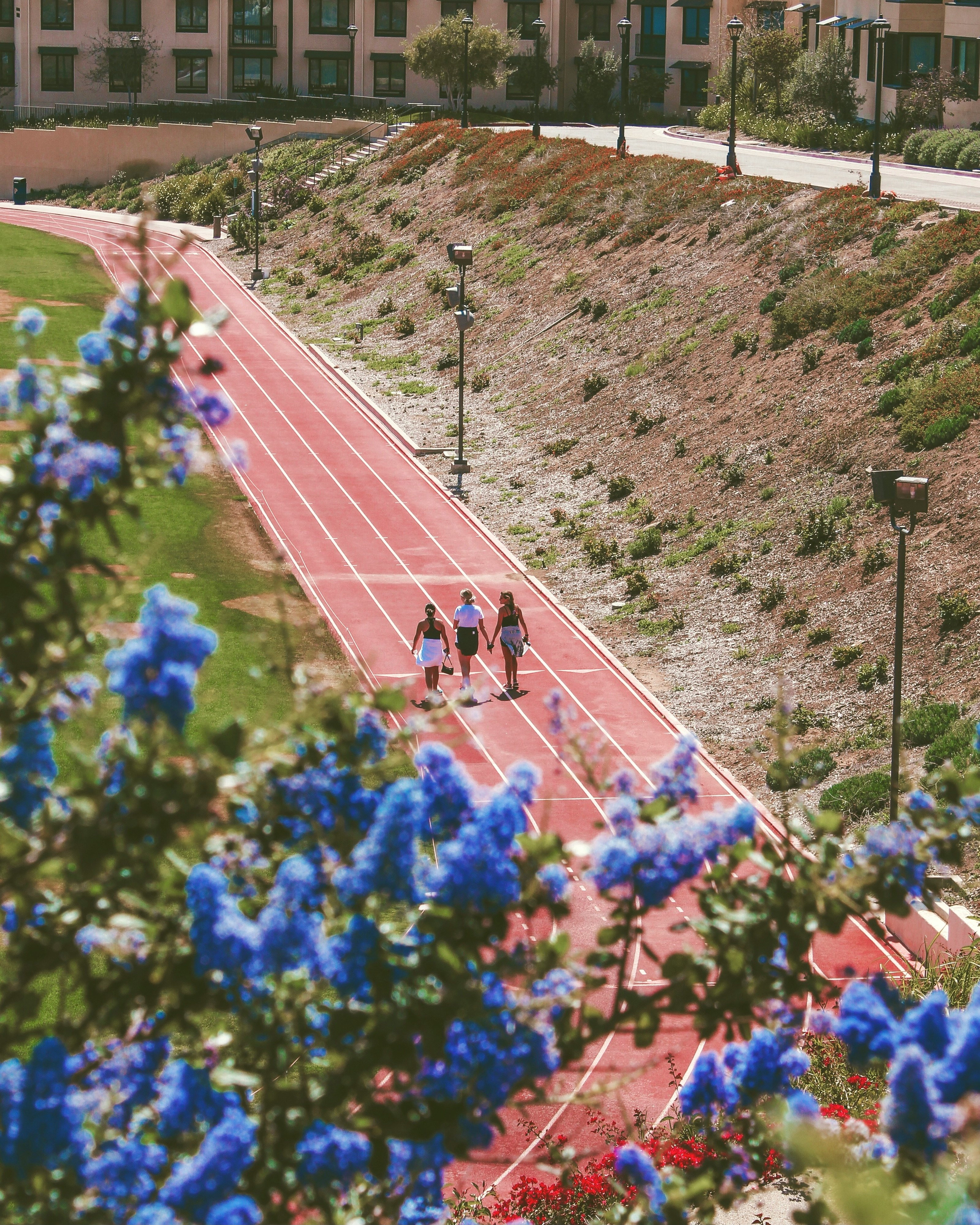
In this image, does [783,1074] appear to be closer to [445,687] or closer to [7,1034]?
[7,1034]

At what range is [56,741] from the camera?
1750 cm

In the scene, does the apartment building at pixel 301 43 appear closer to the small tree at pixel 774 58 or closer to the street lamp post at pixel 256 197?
the small tree at pixel 774 58

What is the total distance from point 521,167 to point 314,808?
48743 millimetres

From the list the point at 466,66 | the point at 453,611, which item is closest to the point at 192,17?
the point at 466,66

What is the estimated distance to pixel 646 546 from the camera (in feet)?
85.8

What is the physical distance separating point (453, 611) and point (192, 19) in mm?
63842

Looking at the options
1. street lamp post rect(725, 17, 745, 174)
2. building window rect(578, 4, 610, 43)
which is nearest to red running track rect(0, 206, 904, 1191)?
street lamp post rect(725, 17, 745, 174)

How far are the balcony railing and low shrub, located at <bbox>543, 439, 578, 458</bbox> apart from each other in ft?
176

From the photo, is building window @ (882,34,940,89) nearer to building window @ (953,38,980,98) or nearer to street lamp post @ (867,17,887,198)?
building window @ (953,38,980,98)

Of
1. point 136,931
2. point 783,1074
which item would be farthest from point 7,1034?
point 783,1074

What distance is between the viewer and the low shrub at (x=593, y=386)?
3391 cm

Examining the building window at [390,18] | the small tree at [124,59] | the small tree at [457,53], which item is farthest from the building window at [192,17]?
the small tree at [457,53]

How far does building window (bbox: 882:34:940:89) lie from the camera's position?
5456 cm

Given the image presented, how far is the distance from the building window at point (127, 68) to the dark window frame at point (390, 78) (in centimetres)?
1178
